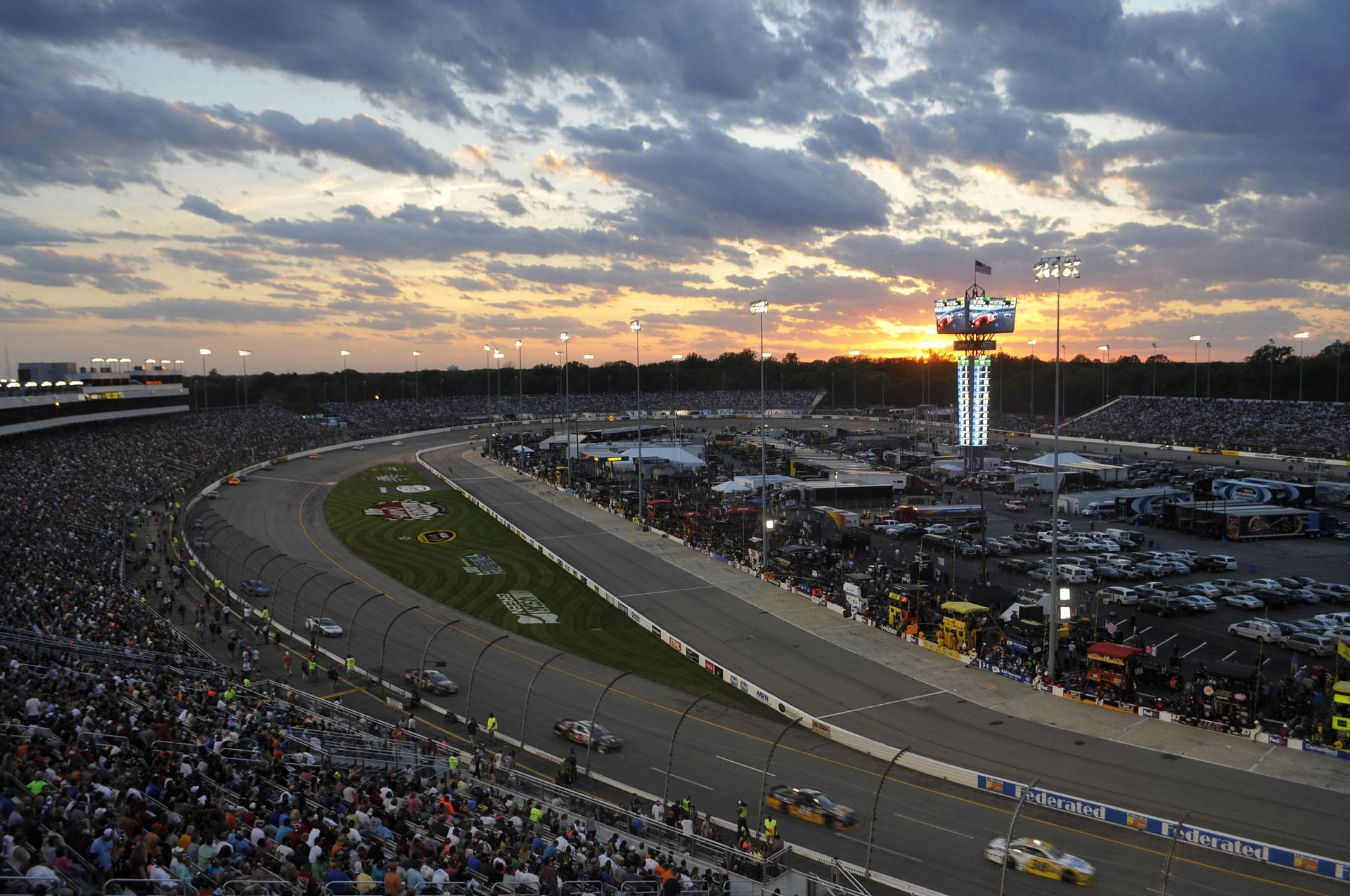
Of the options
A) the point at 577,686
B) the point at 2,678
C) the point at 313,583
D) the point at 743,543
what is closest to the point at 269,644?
the point at 313,583

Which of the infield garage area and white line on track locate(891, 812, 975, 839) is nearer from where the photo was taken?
white line on track locate(891, 812, 975, 839)

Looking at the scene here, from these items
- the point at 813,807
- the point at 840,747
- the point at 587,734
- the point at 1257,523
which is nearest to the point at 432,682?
the point at 587,734

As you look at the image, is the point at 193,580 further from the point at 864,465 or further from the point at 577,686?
the point at 864,465

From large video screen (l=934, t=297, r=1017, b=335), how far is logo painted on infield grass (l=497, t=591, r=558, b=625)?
143 ft

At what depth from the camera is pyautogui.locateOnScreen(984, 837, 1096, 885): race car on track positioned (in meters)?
18.5

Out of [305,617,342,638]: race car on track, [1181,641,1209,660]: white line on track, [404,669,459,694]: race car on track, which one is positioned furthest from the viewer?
[305,617,342,638]: race car on track

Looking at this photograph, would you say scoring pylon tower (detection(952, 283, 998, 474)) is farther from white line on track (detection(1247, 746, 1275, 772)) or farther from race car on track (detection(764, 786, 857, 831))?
race car on track (detection(764, 786, 857, 831))

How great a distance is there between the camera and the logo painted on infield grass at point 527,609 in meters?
40.4

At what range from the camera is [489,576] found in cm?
4841

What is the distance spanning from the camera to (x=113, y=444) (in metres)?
68.2

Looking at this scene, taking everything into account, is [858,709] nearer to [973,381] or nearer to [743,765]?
[743,765]

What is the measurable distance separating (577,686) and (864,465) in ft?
168

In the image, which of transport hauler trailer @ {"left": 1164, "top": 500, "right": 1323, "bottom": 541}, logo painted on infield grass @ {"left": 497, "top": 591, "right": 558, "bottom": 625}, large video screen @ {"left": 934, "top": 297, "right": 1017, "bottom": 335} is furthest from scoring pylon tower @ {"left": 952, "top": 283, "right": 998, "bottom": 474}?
logo painted on infield grass @ {"left": 497, "top": 591, "right": 558, "bottom": 625}

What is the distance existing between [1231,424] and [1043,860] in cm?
9709
